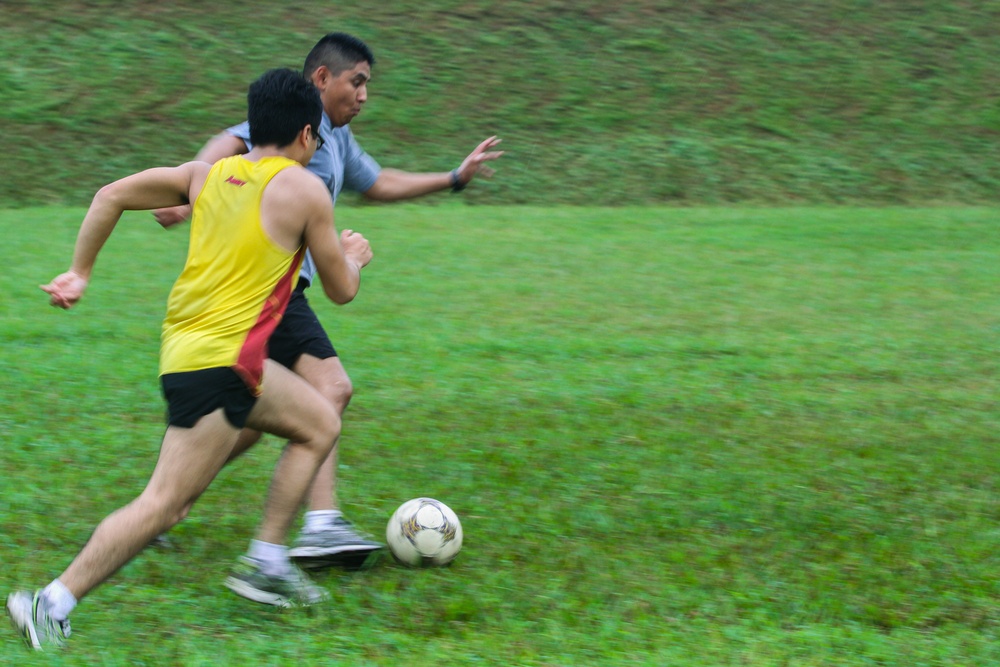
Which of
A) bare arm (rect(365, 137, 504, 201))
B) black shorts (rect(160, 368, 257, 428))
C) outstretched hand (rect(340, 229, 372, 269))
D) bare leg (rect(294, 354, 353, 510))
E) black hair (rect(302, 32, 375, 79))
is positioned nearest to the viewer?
black shorts (rect(160, 368, 257, 428))

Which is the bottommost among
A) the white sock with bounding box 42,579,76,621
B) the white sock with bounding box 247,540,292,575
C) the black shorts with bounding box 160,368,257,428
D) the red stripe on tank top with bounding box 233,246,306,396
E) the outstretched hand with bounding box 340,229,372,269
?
the white sock with bounding box 247,540,292,575

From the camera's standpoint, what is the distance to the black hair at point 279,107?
402cm

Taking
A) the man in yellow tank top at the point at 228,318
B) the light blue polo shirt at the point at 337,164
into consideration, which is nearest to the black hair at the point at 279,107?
the man in yellow tank top at the point at 228,318

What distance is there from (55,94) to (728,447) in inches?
580

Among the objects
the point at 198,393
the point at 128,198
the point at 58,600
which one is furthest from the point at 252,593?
the point at 128,198

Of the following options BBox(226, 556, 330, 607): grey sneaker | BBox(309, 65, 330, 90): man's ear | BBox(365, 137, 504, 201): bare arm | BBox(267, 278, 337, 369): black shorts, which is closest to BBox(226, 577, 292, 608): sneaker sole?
BBox(226, 556, 330, 607): grey sneaker

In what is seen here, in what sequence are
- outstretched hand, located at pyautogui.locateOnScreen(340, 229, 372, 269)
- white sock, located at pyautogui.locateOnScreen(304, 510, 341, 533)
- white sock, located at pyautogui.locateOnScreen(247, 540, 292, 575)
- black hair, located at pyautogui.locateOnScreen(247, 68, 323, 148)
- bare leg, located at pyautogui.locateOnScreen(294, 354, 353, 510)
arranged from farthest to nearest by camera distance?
1. bare leg, located at pyautogui.locateOnScreen(294, 354, 353, 510)
2. white sock, located at pyautogui.locateOnScreen(304, 510, 341, 533)
3. outstretched hand, located at pyautogui.locateOnScreen(340, 229, 372, 269)
4. white sock, located at pyautogui.locateOnScreen(247, 540, 292, 575)
5. black hair, located at pyautogui.locateOnScreen(247, 68, 323, 148)

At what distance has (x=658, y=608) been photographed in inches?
171

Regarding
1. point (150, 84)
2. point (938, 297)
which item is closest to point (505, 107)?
point (150, 84)

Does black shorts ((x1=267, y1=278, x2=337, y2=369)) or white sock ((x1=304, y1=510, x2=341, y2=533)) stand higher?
black shorts ((x1=267, y1=278, x2=337, y2=369))

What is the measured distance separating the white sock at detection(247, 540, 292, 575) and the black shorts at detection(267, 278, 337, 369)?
86cm

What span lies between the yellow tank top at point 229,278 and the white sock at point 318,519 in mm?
831

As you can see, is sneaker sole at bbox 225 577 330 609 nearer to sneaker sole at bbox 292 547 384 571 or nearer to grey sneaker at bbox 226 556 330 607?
grey sneaker at bbox 226 556 330 607

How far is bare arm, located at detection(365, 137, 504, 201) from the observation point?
223 inches
